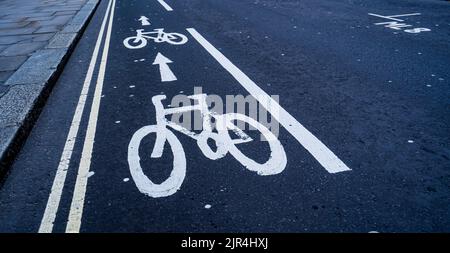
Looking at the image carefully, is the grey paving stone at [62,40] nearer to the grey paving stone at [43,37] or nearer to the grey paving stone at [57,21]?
the grey paving stone at [43,37]

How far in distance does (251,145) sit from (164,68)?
11.3 feet

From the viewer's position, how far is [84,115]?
5074 millimetres

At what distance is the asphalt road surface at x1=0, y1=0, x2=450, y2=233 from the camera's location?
3.04m

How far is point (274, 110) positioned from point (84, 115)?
114 inches

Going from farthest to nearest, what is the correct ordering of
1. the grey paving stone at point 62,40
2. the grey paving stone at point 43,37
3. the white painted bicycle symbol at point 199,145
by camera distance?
the grey paving stone at point 43,37, the grey paving stone at point 62,40, the white painted bicycle symbol at point 199,145

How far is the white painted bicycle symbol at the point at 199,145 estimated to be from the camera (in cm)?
350

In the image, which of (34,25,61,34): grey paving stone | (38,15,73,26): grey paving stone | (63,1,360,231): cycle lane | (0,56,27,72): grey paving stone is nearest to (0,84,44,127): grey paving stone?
(63,1,360,231): cycle lane

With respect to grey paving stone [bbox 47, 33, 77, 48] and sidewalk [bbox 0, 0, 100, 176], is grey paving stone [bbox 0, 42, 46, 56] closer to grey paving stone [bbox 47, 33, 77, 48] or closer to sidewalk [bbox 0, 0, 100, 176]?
sidewalk [bbox 0, 0, 100, 176]

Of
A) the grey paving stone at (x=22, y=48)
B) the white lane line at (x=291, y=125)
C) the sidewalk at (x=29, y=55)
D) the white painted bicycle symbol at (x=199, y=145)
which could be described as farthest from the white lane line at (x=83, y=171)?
the grey paving stone at (x=22, y=48)

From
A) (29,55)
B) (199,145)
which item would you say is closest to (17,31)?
(29,55)

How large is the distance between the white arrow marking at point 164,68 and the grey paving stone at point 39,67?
6.72 feet

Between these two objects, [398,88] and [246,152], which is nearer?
[246,152]
